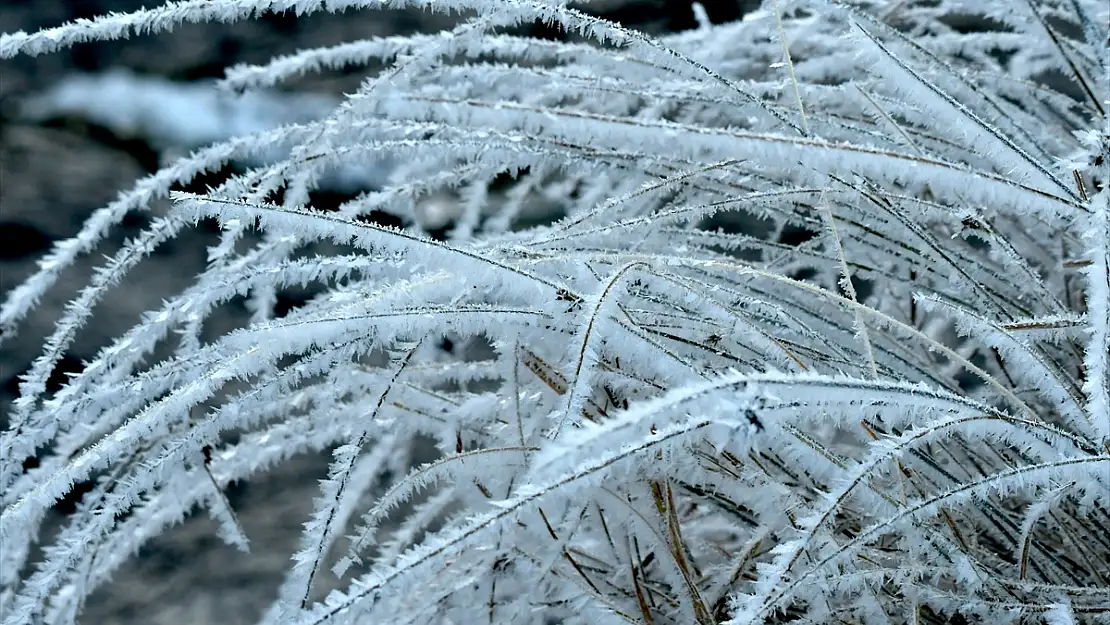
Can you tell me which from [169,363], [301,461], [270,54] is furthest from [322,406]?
[270,54]

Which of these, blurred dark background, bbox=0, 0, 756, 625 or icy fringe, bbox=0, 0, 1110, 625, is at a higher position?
icy fringe, bbox=0, 0, 1110, 625

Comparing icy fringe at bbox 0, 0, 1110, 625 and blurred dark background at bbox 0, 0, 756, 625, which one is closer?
icy fringe at bbox 0, 0, 1110, 625

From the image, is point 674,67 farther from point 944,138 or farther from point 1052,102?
point 1052,102

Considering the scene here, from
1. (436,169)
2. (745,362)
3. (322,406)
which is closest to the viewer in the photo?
(745,362)

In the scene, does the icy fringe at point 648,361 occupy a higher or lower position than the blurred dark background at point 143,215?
higher
